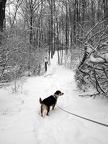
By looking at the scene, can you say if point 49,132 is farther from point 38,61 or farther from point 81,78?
point 38,61

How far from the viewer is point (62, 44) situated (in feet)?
46.0

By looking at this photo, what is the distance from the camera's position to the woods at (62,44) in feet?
14.4

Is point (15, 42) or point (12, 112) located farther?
point (15, 42)

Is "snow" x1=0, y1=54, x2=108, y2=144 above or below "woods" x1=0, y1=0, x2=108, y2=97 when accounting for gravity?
below

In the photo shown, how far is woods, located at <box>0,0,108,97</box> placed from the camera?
439cm

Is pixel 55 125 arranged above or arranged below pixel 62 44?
below

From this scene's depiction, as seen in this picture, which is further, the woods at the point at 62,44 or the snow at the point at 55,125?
the woods at the point at 62,44

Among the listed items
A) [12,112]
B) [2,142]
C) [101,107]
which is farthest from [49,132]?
[101,107]

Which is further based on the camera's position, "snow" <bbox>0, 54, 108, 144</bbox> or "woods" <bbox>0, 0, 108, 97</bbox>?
"woods" <bbox>0, 0, 108, 97</bbox>

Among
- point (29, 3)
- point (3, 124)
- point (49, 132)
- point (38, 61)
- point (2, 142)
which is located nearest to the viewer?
point (2, 142)

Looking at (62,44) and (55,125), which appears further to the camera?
(62,44)

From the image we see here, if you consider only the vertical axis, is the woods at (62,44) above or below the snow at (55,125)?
above

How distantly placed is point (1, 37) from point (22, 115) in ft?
14.0

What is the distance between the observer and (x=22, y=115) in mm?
3682
